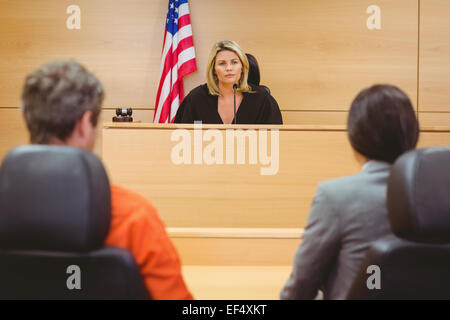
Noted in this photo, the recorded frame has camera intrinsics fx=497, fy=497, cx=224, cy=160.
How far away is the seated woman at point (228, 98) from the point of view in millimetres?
3359

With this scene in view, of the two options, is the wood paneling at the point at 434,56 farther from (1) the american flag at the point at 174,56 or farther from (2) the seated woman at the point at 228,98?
(1) the american flag at the point at 174,56

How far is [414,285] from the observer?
1080 mm

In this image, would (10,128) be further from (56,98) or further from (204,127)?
(56,98)

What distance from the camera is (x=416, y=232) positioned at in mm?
1009

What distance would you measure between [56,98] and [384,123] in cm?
77

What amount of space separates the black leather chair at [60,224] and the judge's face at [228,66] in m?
2.47

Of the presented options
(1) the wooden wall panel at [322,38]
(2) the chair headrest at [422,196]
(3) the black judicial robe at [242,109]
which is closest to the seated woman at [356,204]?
(2) the chair headrest at [422,196]

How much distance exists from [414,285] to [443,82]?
12.4 feet

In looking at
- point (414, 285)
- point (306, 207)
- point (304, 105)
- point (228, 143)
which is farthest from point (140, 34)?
point (414, 285)

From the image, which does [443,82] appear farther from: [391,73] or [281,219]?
[281,219]

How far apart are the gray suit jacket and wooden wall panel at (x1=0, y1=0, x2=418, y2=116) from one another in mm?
3280

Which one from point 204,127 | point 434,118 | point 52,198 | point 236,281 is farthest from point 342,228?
point 434,118

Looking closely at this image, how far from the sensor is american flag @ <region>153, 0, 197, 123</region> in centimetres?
424

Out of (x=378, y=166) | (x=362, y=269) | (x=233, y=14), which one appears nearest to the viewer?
(x=362, y=269)
